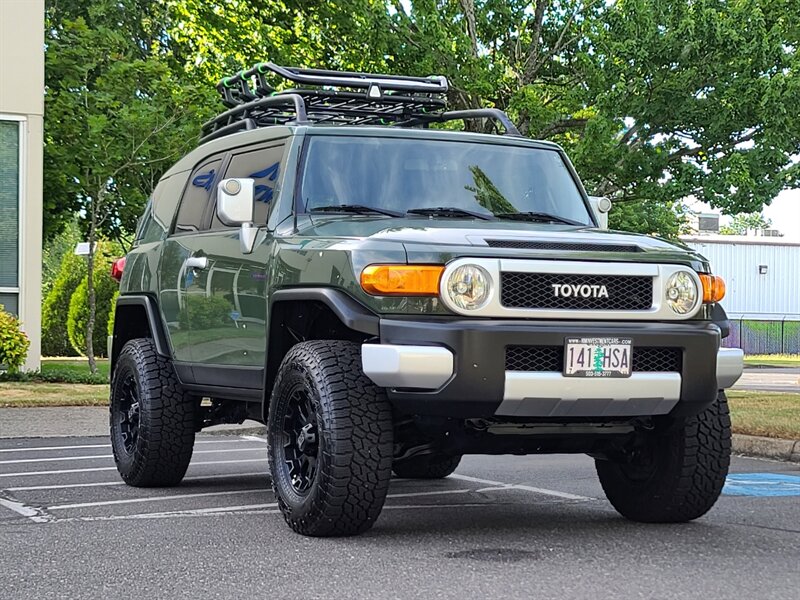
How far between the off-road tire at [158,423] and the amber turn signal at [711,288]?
348 centimetres

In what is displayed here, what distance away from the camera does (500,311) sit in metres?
6.17

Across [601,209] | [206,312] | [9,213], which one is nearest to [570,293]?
[601,209]

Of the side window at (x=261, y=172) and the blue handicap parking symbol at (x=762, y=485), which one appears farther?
the blue handicap parking symbol at (x=762, y=485)

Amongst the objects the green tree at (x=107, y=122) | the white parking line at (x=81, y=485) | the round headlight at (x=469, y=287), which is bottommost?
the white parking line at (x=81, y=485)

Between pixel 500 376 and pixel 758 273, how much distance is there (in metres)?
58.9

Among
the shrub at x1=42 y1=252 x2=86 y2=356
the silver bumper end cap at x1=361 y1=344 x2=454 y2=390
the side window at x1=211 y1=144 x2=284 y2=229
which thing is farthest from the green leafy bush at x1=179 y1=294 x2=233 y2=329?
the shrub at x1=42 y1=252 x2=86 y2=356

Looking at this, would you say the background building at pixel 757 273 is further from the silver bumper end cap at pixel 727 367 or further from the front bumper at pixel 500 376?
the front bumper at pixel 500 376

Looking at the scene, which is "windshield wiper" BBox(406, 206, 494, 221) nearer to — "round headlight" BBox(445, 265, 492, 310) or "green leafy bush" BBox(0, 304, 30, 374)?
"round headlight" BBox(445, 265, 492, 310)

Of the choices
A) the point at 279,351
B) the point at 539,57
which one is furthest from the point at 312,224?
→ the point at 539,57

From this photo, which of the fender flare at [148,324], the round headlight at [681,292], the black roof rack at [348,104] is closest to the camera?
the round headlight at [681,292]

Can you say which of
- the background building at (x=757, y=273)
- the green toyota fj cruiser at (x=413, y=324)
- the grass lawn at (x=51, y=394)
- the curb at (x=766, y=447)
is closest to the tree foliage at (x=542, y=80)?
the grass lawn at (x=51, y=394)

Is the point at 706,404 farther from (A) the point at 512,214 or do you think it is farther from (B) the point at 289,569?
(B) the point at 289,569

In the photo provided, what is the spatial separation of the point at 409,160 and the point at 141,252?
103 inches

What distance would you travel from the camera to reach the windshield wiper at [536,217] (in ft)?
24.8
